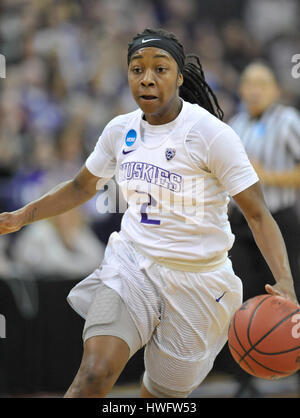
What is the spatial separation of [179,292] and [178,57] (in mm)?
1121

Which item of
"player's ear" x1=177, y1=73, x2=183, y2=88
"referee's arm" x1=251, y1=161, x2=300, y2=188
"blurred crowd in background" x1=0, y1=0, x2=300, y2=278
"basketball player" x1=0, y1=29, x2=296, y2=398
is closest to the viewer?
"basketball player" x1=0, y1=29, x2=296, y2=398

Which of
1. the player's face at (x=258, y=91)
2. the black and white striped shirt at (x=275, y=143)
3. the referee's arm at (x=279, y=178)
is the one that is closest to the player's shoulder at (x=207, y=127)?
the referee's arm at (x=279, y=178)

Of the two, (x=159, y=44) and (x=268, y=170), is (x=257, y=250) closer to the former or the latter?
(x=268, y=170)

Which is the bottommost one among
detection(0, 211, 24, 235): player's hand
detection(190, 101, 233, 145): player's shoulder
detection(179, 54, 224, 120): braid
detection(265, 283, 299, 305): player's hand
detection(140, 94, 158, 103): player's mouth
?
detection(265, 283, 299, 305): player's hand

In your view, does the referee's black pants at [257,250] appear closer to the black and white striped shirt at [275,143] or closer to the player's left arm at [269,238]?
the black and white striped shirt at [275,143]

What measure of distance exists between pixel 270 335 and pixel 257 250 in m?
2.60

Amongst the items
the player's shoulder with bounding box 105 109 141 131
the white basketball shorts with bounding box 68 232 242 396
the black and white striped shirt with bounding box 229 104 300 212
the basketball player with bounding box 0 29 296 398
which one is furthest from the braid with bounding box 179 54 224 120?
the black and white striped shirt with bounding box 229 104 300 212

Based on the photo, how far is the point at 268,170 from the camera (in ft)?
19.0

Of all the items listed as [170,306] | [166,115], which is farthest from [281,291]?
[166,115]

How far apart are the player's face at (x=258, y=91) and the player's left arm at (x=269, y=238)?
2.71 metres

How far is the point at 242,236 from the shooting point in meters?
5.65

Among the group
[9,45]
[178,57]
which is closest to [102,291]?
[178,57]

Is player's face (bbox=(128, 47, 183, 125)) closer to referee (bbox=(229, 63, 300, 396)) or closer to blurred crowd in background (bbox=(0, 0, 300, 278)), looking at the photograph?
referee (bbox=(229, 63, 300, 396))

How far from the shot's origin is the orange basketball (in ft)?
10.0
